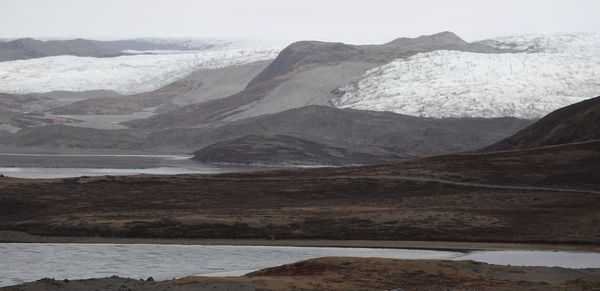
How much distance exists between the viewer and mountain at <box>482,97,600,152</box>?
447 feet

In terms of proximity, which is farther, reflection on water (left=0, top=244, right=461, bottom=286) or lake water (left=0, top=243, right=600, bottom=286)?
lake water (left=0, top=243, right=600, bottom=286)

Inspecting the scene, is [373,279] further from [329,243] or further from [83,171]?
[83,171]

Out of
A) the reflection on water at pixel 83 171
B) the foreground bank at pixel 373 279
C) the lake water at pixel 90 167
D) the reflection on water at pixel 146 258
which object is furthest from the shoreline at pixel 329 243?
the reflection on water at pixel 83 171

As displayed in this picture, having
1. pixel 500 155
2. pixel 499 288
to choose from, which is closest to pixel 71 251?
pixel 499 288

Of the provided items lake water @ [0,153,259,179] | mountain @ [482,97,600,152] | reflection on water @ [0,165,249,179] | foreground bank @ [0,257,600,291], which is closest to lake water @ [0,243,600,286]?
foreground bank @ [0,257,600,291]

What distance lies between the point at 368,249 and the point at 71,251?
63.7 ft

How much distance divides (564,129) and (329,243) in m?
68.6

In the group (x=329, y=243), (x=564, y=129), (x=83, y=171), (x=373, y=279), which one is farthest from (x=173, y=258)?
(x=83, y=171)

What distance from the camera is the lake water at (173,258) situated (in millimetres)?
61719

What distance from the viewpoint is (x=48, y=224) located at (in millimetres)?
87000

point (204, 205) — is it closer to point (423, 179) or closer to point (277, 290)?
point (423, 179)

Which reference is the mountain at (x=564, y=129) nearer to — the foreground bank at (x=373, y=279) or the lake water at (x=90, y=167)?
the lake water at (x=90, y=167)

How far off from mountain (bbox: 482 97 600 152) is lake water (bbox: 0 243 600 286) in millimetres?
63884

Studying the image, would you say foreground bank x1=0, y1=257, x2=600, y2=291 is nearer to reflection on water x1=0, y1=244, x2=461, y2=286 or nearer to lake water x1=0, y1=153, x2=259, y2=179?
reflection on water x1=0, y1=244, x2=461, y2=286
